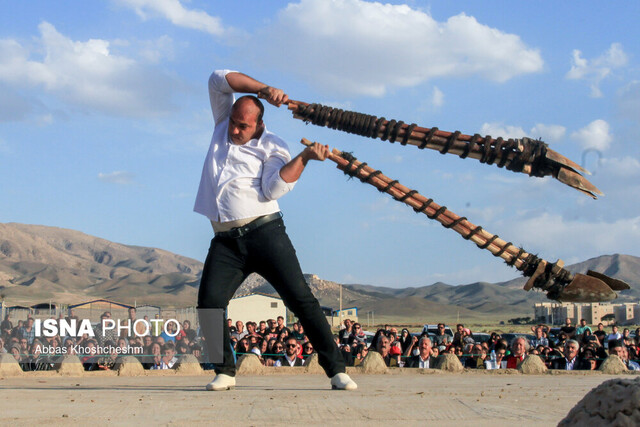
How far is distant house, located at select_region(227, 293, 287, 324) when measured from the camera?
5422cm

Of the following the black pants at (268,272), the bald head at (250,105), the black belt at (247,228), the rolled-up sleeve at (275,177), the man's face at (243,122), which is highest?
the bald head at (250,105)

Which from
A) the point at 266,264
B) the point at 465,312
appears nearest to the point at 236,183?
the point at 266,264

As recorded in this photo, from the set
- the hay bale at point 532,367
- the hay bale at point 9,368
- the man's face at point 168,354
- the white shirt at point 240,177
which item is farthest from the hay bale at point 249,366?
the white shirt at point 240,177

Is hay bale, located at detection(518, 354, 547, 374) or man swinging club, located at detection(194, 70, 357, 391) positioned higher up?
man swinging club, located at detection(194, 70, 357, 391)

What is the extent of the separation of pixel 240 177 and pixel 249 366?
495 cm

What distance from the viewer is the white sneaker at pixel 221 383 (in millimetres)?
6555

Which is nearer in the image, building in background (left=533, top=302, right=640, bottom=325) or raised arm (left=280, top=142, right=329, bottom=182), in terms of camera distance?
raised arm (left=280, top=142, right=329, bottom=182)

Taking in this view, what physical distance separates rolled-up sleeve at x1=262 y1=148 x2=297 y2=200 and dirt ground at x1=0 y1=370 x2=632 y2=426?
165 cm

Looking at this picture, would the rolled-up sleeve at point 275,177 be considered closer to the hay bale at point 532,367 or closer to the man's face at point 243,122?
the man's face at point 243,122

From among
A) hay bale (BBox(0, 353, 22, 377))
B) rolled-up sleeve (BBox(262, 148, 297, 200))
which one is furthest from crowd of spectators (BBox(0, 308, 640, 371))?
rolled-up sleeve (BBox(262, 148, 297, 200))

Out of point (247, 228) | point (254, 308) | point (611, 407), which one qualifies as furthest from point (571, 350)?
point (254, 308)

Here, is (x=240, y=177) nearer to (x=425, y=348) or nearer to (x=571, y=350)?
(x=425, y=348)

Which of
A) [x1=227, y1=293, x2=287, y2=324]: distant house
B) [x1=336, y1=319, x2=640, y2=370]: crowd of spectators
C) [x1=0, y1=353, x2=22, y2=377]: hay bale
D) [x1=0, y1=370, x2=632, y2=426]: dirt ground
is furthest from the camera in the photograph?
[x1=227, y1=293, x2=287, y2=324]: distant house

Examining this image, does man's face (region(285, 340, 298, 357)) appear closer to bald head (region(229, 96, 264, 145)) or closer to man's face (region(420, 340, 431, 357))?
man's face (region(420, 340, 431, 357))
